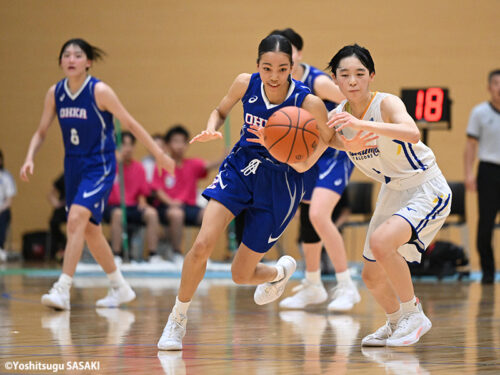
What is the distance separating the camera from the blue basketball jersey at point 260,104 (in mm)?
4027

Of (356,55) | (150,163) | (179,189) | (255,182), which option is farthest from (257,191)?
(150,163)

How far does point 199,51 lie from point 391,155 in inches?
311

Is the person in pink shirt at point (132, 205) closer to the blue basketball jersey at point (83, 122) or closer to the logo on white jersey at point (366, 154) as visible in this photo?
the blue basketball jersey at point (83, 122)

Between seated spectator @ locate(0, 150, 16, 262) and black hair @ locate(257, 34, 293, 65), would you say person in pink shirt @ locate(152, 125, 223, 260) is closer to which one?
seated spectator @ locate(0, 150, 16, 262)

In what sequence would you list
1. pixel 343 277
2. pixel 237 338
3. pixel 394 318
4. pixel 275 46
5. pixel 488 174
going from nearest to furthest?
pixel 275 46, pixel 394 318, pixel 237 338, pixel 343 277, pixel 488 174

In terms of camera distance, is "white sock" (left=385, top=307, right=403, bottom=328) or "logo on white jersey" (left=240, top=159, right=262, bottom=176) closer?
"logo on white jersey" (left=240, top=159, right=262, bottom=176)

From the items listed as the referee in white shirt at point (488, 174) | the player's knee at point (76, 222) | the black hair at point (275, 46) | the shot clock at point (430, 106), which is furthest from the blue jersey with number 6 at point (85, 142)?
the referee in white shirt at point (488, 174)

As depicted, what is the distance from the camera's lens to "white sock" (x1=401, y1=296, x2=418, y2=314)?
4.10m

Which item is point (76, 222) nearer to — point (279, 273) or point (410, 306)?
point (279, 273)

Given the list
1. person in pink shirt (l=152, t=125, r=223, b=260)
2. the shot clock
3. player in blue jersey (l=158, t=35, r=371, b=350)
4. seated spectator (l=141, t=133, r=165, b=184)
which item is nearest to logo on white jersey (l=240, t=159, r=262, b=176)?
player in blue jersey (l=158, t=35, r=371, b=350)

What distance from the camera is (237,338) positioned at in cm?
441

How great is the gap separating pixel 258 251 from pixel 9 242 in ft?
27.0

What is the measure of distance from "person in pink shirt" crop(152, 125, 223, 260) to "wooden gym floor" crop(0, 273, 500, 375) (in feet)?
9.12

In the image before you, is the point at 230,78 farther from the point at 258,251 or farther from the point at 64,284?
the point at 258,251
